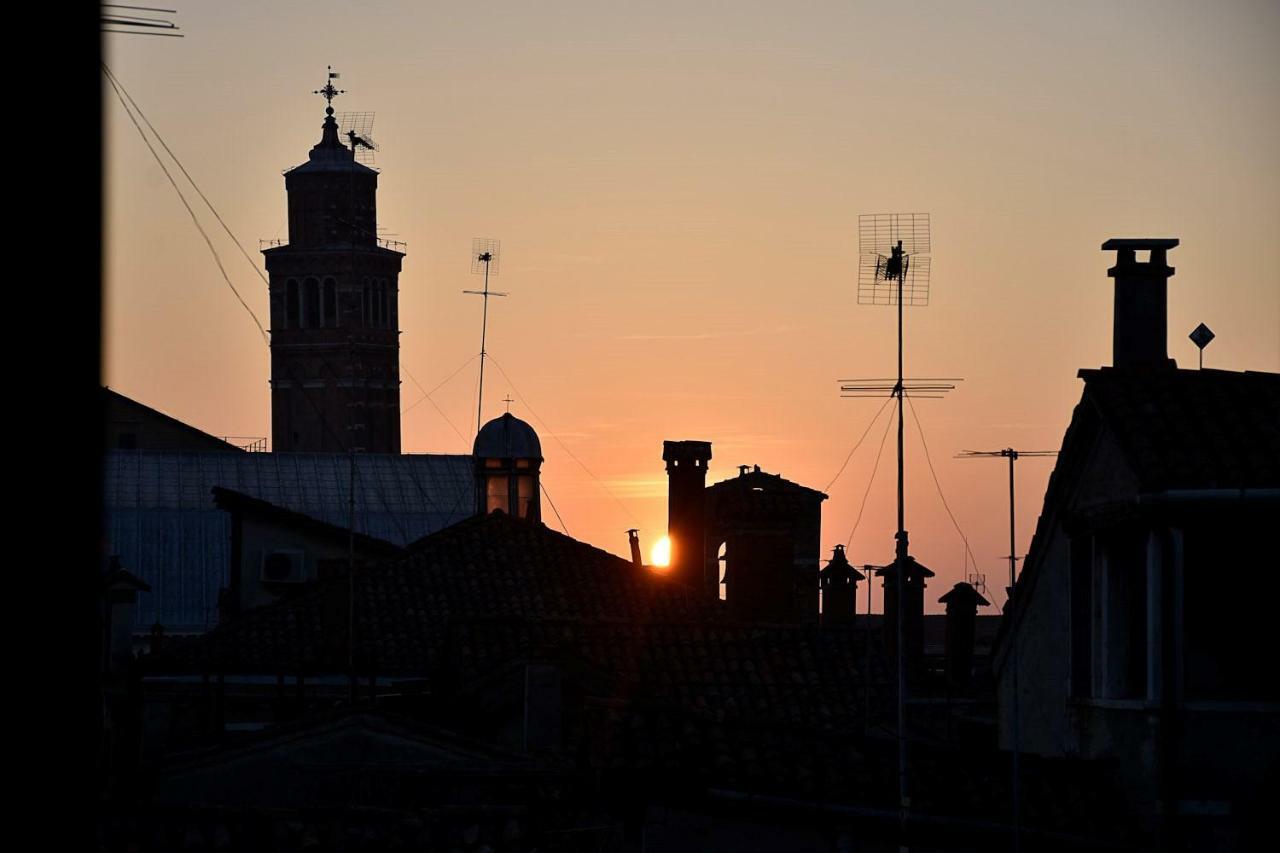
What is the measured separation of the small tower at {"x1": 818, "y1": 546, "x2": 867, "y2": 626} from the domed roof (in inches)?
306

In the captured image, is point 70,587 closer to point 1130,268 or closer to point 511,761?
point 511,761

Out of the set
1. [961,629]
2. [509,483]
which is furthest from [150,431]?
[961,629]

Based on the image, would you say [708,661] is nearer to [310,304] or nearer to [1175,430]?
[1175,430]

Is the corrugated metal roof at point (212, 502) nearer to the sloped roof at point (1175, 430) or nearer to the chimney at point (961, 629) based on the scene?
the chimney at point (961, 629)

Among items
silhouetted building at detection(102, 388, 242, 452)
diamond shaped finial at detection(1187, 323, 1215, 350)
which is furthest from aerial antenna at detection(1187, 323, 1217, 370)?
silhouetted building at detection(102, 388, 242, 452)

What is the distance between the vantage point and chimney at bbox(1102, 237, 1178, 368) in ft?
59.7

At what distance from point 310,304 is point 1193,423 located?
346ft

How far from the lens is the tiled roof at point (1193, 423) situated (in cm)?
1529

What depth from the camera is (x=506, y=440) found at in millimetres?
Result: 44500

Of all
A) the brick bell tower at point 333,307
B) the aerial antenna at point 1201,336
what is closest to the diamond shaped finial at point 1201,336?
the aerial antenna at point 1201,336

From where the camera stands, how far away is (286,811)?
13.5 m

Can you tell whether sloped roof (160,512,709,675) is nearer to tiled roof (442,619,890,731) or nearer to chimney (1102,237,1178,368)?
tiled roof (442,619,890,731)

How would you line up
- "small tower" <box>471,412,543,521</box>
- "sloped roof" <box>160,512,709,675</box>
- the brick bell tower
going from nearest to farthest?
1. "sloped roof" <box>160,512,709,675</box>
2. "small tower" <box>471,412,543,521</box>
3. the brick bell tower

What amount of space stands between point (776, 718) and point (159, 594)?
41252 millimetres
